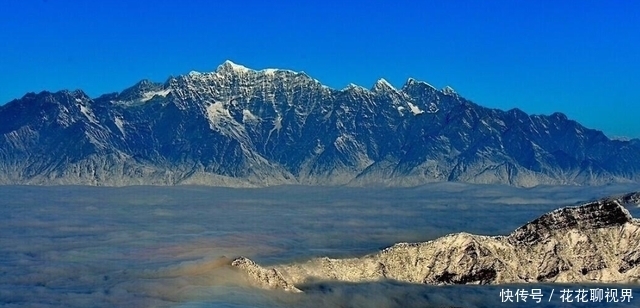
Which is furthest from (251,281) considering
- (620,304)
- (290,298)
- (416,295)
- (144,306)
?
(620,304)

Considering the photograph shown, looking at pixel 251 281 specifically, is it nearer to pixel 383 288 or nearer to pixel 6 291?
pixel 383 288

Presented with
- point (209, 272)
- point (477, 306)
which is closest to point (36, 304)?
point (209, 272)

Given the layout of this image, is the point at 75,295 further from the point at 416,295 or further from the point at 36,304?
the point at 416,295

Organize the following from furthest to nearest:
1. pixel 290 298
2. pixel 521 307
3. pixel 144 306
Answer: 1. pixel 521 307
2. pixel 290 298
3. pixel 144 306

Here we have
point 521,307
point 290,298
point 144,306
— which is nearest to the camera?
point 144,306

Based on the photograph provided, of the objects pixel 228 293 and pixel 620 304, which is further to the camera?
pixel 620 304

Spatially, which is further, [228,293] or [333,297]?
[333,297]

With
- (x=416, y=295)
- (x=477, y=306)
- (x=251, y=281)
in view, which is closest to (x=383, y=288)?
(x=416, y=295)

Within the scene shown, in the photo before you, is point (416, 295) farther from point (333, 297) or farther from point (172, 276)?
point (172, 276)
